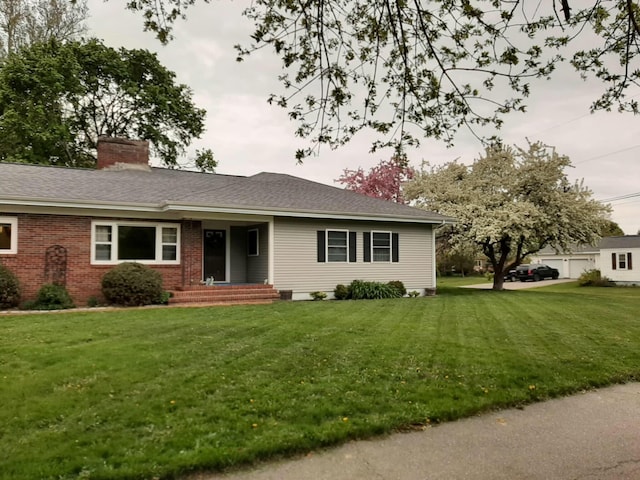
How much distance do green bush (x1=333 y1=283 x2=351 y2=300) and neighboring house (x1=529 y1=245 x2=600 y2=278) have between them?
28.5 m

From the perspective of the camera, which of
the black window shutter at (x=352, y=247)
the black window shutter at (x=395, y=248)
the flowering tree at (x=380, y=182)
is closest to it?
the black window shutter at (x=352, y=247)

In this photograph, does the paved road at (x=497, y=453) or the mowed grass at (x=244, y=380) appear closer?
the paved road at (x=497, y=453)

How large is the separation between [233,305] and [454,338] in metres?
7.03

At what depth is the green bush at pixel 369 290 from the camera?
15859 mm

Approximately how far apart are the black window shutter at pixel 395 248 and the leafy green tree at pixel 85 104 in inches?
669

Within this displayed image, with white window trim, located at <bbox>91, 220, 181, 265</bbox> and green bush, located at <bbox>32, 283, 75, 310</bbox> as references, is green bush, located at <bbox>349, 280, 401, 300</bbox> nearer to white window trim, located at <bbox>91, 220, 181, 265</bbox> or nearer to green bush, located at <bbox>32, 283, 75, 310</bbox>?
white window trim, located at <bbox>91, 220, 181, 265</bbox>

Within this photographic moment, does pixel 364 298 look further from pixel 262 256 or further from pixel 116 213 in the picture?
pixel 116 213

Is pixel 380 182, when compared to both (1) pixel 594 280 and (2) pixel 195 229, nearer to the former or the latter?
(1) pixel 594 280

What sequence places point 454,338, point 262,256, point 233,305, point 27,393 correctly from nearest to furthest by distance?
point 27,393 → point 454,338 → point 233,305 → point 262,256

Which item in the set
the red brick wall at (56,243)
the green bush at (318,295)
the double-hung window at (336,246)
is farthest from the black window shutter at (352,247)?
the red brick wall at (56,243)

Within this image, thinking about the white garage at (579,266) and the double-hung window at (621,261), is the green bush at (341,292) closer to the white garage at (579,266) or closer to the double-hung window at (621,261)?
the double-hung window at (621,261)

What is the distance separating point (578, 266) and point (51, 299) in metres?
41.3

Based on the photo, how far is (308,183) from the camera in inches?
789

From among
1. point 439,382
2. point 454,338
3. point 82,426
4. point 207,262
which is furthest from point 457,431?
point 207,262
